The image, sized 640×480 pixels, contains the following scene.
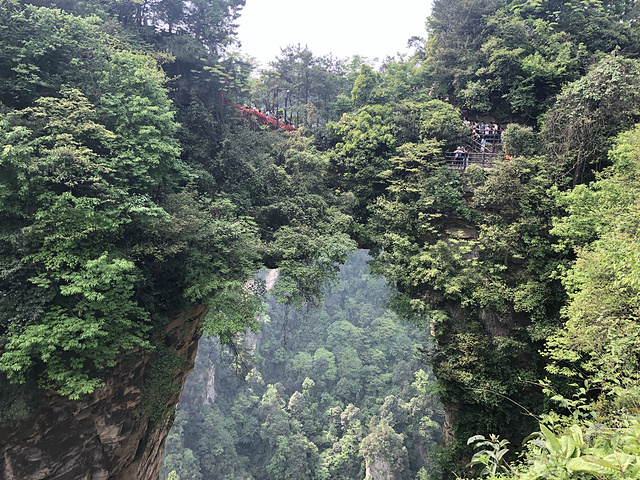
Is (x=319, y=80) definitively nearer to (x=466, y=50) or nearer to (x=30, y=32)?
(x=466, y=50)

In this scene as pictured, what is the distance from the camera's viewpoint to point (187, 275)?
29.7 ft

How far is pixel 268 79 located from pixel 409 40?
7.93 metres

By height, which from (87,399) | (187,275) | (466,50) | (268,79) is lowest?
(87,399)

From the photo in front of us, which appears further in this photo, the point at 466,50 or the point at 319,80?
the point at 319,80

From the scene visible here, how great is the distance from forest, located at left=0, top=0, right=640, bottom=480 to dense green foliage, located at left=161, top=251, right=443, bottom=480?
1063 cm

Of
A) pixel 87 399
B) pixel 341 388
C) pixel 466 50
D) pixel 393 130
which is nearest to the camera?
pixel 87 399

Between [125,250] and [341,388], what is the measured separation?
2985 centimetres

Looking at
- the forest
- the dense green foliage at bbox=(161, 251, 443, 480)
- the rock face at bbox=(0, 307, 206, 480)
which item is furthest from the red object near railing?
the dense green foliage at bbox=(161, 251, 443, 480)

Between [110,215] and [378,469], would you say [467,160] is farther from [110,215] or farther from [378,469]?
[378,469]

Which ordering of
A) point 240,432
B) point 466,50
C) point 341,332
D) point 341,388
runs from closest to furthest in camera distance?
point 466,50, point 240,432, point 341,388, point 341,332

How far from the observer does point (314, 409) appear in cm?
3212

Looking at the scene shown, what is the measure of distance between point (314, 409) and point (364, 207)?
25550mm

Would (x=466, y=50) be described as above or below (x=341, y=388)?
above

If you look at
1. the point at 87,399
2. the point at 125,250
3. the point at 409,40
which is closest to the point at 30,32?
the point at 125,250
